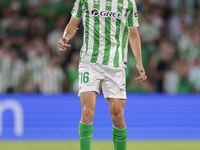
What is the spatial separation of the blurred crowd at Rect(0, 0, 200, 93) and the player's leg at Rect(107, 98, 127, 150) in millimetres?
4578

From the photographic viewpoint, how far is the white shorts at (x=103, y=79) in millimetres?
4961

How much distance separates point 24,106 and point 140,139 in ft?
8.09

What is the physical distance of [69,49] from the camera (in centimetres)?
1048

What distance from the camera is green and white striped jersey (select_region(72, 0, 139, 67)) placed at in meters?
5.05

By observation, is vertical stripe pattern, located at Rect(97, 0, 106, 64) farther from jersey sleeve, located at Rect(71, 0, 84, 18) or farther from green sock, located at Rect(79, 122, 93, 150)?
green sock, located at Rect(79, 122, 93, 150)

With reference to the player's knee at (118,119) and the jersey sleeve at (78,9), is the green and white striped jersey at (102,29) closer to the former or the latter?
the jersey sleeve at (78,9)

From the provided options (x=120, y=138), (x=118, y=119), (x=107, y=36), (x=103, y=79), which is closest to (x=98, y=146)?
(x=120, y=138)

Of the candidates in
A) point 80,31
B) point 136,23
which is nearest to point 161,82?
point 80,31

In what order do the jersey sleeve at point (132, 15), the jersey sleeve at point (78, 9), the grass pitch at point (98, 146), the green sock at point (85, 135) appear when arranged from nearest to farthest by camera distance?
the green sock at point (85, 135), the jersey sleeve at point (78, 9), the jersey sleeve at point (132, 15), the grass pitch at point (98, 146)

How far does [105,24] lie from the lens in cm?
506

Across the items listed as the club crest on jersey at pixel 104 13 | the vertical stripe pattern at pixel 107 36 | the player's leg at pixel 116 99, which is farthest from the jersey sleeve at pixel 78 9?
the player's leg at pixel 116 99

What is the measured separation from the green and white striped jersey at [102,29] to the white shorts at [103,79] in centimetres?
7

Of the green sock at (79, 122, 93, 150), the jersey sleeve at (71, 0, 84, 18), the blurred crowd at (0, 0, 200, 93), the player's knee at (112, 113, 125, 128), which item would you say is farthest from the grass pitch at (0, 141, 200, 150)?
the jersey sleeve at (71, 0, 84, 18)

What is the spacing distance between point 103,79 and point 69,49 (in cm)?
553
